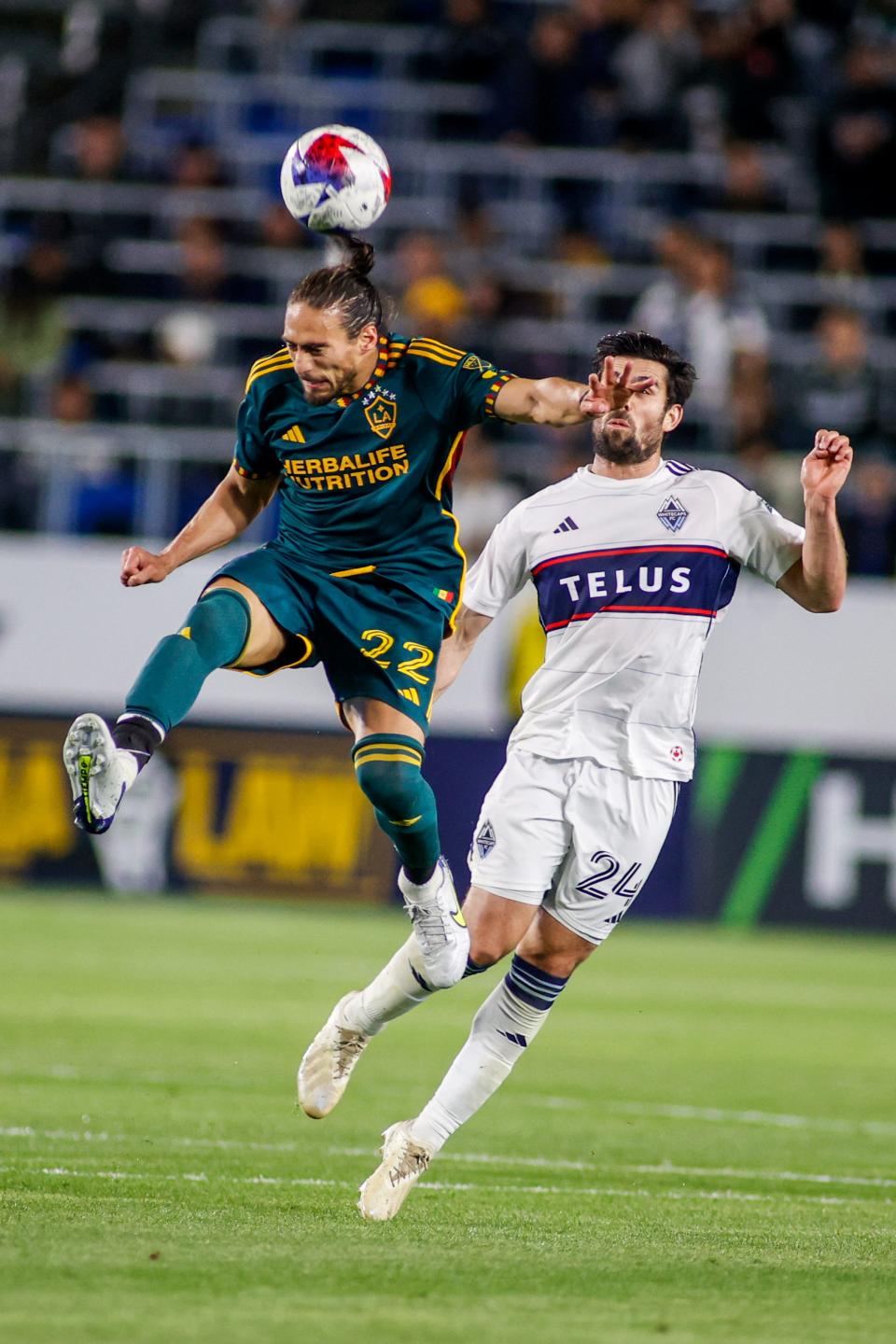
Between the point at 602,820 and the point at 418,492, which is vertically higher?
the point at 418,492

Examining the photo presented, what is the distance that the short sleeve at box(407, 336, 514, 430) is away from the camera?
6.93 meters

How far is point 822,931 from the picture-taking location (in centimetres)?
1686

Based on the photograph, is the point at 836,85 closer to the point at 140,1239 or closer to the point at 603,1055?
the point at 603,1055

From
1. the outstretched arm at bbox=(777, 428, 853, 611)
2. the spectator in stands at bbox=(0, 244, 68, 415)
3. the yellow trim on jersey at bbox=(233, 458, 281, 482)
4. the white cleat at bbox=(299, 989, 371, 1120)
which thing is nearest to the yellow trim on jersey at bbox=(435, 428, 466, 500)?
the yellow trim on jersey at bbox=(233, 458, 281, 482)

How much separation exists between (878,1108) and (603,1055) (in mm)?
1876

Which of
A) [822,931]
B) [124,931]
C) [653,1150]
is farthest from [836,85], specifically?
[653,1150]

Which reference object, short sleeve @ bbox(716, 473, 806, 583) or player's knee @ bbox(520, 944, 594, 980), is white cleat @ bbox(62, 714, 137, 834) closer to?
player's knee @ bbox(520, 944, 594, 980)

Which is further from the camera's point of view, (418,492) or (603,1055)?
(603,1055)

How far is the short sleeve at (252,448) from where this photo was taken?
7172mm

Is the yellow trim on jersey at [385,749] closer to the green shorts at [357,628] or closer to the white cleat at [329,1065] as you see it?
the green shorts at [357,628]

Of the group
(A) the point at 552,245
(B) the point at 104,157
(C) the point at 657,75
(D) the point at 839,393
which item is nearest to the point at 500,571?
(D) the point at 839,393

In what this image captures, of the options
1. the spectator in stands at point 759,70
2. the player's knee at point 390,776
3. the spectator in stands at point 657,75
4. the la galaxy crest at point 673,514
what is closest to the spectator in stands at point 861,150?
the spectator in stands at point 759,70

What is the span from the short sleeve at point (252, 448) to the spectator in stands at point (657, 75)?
13.3 m

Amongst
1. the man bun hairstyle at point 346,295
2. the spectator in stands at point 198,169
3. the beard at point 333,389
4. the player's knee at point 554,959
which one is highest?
the spectator in stands at point 198,169
